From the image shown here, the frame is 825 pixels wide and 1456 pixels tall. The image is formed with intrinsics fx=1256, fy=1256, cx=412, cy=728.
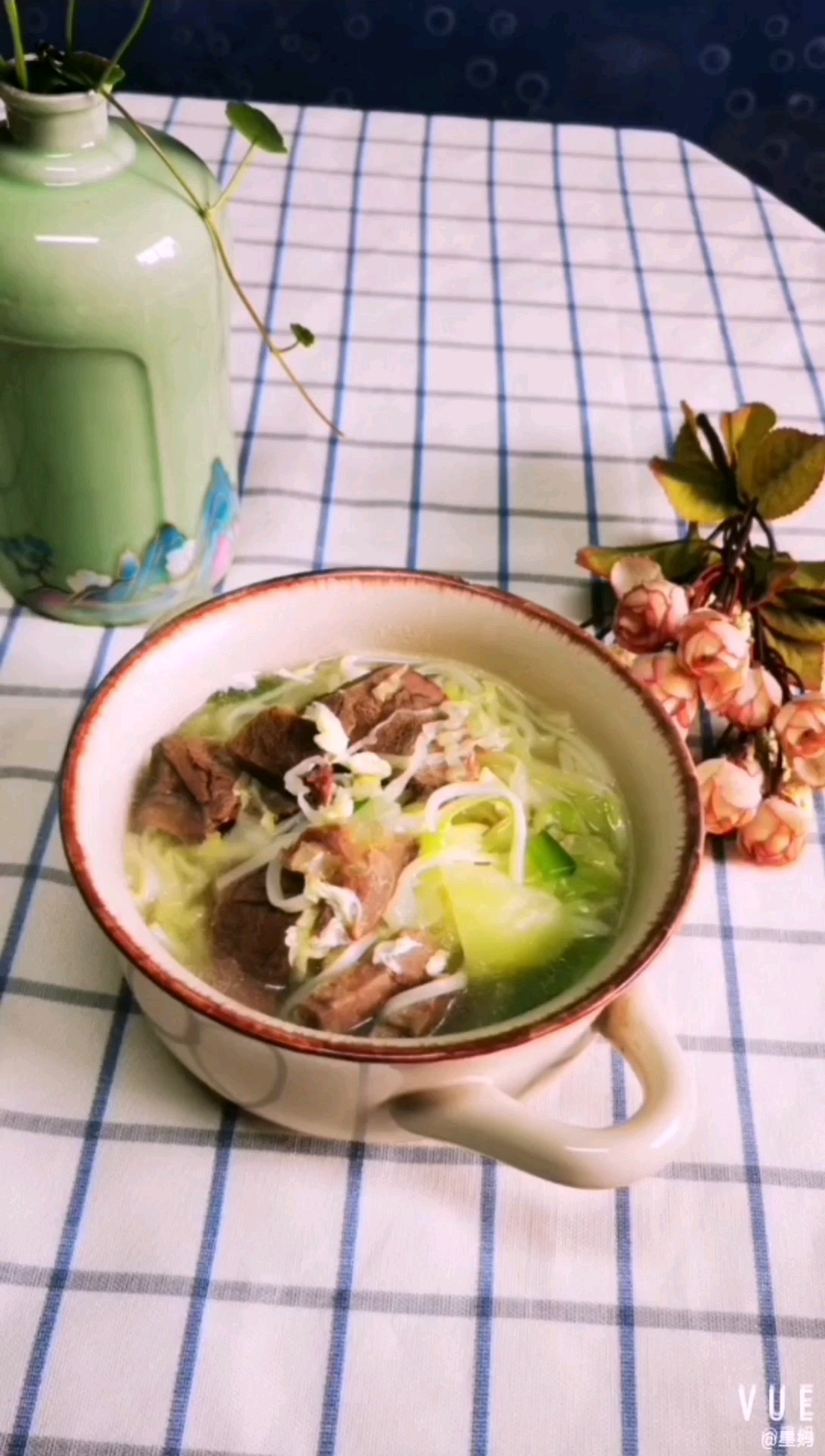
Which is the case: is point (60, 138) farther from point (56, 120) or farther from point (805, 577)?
point (805, 577)

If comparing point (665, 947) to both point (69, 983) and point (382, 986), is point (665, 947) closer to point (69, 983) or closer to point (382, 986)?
point (382, 986)

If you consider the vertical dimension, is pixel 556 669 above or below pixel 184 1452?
above

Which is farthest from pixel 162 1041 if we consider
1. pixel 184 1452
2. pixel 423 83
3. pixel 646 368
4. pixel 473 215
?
pixel 423 83

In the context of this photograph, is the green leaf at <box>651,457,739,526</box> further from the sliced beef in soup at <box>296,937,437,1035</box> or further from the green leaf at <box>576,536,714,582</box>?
the sliced beef in soup at <box>296,937,437,1035</box>

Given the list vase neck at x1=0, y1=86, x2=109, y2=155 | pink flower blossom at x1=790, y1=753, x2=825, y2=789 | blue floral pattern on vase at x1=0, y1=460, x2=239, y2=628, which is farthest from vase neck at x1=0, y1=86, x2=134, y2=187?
pink flower blossom at x1=790, y1=753, x2=825, y2=789

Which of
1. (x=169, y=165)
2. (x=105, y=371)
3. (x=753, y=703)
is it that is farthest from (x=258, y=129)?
(x=753, y=703)

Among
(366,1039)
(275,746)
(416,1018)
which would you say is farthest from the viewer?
(275,746)

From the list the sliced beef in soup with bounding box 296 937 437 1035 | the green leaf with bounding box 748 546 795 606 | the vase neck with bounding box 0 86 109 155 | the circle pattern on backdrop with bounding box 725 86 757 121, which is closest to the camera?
the sliced beef in soup with bounding box 296 937 437 1035
